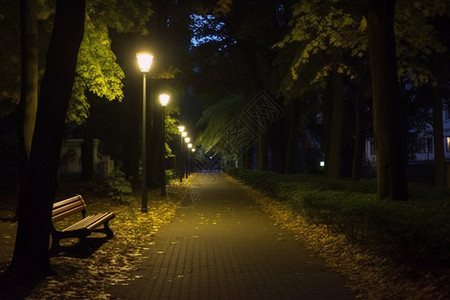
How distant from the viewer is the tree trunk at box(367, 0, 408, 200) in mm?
10469

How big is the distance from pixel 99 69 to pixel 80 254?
831 cm

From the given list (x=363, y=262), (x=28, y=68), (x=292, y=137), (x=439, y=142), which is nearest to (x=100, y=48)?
(x=28, y=68)

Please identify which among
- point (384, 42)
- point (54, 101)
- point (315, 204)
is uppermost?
point (384, 42)

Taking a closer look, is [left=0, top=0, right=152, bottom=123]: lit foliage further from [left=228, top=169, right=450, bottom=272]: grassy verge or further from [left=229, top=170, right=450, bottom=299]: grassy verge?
[left=228, top=169, right=450, bottom=272]: grassy verge

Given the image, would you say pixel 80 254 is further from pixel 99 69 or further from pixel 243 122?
pixel 243 122

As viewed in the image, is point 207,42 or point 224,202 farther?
point 207,42

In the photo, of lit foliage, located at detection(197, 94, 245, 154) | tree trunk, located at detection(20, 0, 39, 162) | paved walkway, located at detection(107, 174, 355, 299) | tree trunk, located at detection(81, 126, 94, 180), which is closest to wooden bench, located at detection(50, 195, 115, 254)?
paved walkway, located at detection(107, 174, 355, 299)

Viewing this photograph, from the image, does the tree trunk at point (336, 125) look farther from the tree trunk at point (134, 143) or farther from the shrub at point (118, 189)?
the tree trunk at point (134, 143)

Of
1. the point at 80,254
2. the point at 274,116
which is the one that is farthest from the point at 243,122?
the point at 80,254

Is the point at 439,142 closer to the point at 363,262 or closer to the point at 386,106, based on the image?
the point at 386,106

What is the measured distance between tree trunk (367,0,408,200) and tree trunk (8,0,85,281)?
6446 millimetres

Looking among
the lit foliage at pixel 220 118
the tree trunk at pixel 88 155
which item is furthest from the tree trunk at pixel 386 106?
the lit foliage at pixel 220 118

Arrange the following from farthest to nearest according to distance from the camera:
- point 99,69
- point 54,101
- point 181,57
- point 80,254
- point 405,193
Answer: point 181,57 < point 99,69 < point 405,193 < point 80,254 < point 54,101

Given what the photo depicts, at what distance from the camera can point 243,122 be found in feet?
128
